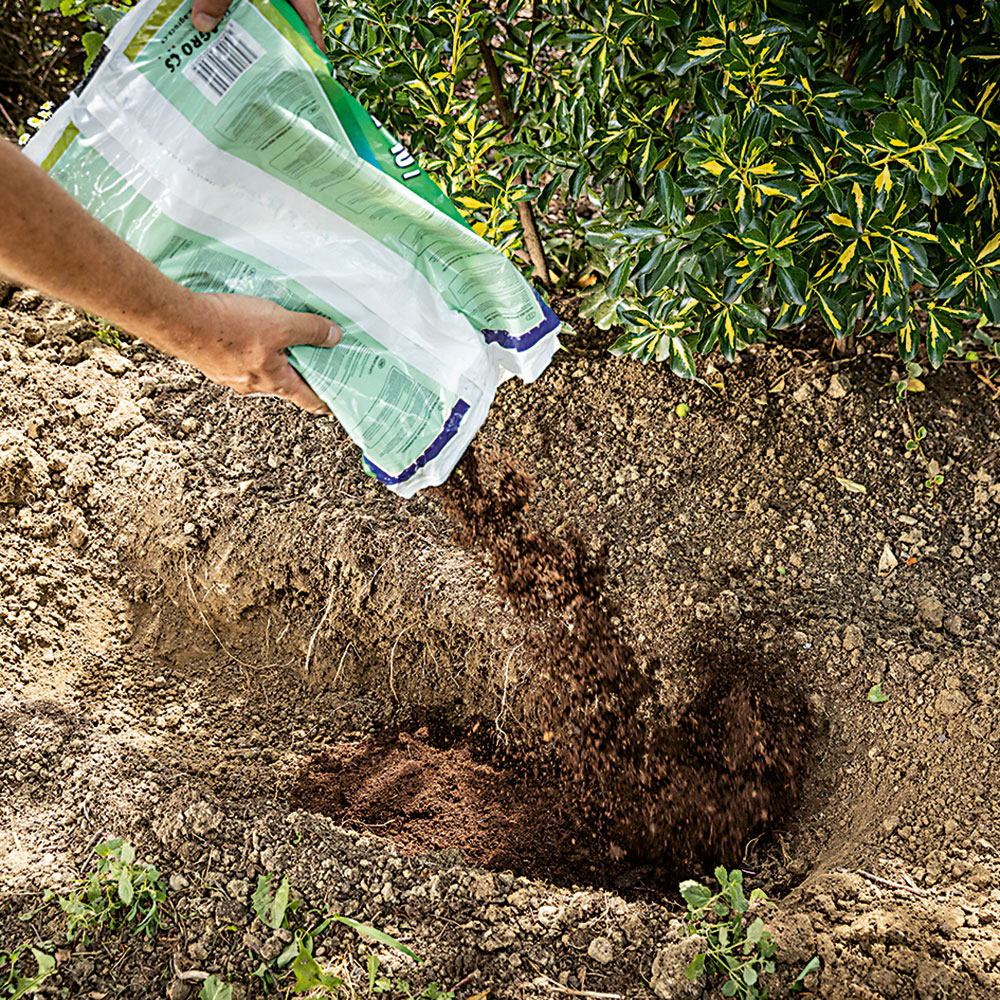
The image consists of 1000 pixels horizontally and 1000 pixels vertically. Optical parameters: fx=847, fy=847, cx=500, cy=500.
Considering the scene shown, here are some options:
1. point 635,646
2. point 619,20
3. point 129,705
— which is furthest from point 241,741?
point 619,20

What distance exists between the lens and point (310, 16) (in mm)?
1351

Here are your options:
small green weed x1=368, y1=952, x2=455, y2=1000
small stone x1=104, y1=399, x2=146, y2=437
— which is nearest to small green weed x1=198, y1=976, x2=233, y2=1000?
small green weed x1=368, y1=952, x2=455, y2=1000

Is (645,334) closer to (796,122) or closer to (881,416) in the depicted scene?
(796,122)

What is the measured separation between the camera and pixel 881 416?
6.63ft

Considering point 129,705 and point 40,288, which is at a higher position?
point 40,288

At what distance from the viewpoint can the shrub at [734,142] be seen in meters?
1.40

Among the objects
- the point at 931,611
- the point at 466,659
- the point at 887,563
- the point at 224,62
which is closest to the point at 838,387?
the point at 887,563

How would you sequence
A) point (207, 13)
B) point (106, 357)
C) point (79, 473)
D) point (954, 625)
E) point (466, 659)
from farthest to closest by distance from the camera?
point (106, 357)
point (79, 473)
point (466, 659)
point (954, 625)
point (207, 13)

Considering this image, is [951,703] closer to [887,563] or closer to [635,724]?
[887,563]

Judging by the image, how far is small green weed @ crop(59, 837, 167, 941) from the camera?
141cm

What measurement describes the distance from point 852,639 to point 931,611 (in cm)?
19

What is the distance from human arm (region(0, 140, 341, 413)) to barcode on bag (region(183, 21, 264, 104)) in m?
0.32

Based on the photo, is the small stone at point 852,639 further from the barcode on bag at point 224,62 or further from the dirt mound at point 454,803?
the barcode on bag at point 224,62

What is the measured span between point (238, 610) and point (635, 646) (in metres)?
0.96
